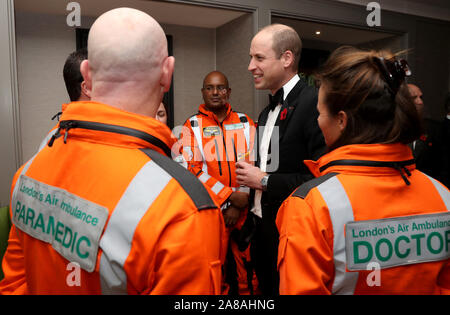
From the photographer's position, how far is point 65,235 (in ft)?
2.45

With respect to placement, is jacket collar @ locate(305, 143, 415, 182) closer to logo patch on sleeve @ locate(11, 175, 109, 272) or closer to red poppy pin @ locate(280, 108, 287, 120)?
logo patch on sleeve @ locate(11, 175, 109, 272)

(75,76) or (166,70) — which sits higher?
(75,76)

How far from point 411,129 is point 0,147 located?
255 cm

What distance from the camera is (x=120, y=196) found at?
685 mm

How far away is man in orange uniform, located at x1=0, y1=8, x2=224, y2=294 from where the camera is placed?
26.1 inches

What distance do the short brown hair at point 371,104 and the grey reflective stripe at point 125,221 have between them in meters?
0.54

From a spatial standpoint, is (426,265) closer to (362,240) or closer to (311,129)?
(362,240)

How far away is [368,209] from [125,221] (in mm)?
599

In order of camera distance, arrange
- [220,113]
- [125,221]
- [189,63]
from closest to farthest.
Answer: [125,221]
[220,113]
[189,63]

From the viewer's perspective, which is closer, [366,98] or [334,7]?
[366,98]

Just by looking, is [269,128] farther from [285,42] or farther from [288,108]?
[285,42]

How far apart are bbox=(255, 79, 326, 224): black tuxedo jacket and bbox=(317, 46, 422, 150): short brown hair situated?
1.99ft

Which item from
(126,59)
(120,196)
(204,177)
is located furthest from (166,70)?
(204,177)

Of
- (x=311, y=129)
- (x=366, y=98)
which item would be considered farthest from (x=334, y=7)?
(x=366, y=98)
